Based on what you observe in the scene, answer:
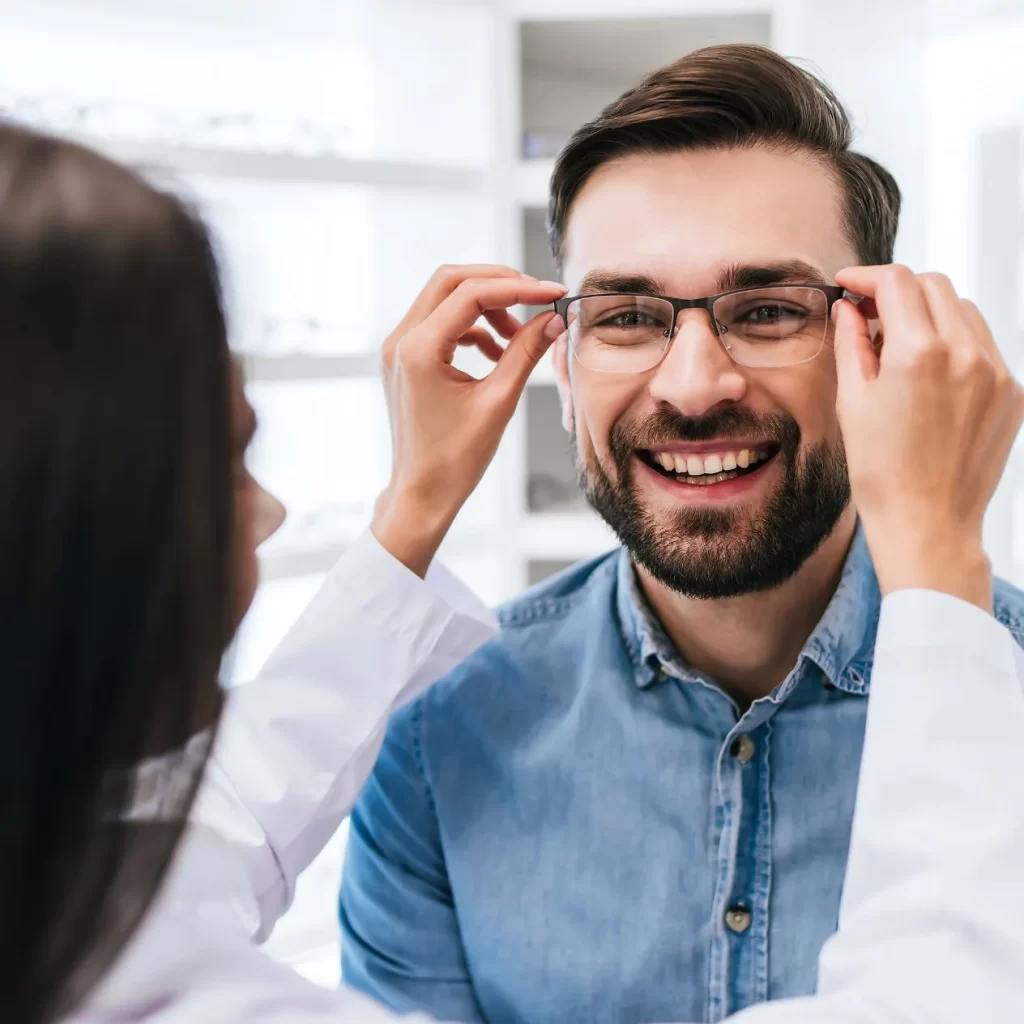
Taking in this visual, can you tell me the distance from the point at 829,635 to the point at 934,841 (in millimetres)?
450

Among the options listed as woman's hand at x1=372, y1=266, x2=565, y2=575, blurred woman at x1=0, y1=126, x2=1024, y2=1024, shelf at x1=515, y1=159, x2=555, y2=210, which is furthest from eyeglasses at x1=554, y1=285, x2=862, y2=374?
shelf at x1=515, y1=159, x2=555, y2=210

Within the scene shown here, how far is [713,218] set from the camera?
1212 millimetres

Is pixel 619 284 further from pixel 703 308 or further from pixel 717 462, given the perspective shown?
pixel 717 462

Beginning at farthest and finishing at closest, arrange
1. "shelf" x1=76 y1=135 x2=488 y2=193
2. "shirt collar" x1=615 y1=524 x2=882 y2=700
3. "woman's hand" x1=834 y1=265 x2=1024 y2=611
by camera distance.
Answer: "shelf" x1=76 y1=135 x2=488 y2=193
"shirt collar" x1=615 y1=524 x2=882 y2=700
"woman's hand" x1=834 y1=265 x2=1024 y2=611

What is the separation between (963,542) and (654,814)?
49cm

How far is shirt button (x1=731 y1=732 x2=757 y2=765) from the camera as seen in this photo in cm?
118

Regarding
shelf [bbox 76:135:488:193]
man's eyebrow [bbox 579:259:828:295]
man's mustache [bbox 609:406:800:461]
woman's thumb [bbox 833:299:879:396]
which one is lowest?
man's mustache [bbox 609:406:800:461]

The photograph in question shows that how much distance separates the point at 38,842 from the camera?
1.93 ft

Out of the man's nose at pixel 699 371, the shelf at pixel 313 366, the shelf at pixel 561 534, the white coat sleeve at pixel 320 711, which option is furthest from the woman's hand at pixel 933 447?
the shelf at pixel 561 534

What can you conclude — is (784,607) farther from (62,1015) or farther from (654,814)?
(62,1015)

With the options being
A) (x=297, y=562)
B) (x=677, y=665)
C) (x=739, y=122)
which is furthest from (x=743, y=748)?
(x=297, y=562)

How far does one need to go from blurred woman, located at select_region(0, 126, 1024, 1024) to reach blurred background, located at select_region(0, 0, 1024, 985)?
1.23 m

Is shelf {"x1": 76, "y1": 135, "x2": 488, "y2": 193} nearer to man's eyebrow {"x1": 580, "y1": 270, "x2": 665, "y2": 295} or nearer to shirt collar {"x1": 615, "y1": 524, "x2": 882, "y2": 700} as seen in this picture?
man's eyebrow {"x1": 580, "y1": 270, "x2": 665, "y2": 295}

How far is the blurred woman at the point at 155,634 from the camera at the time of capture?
22.4 inches
